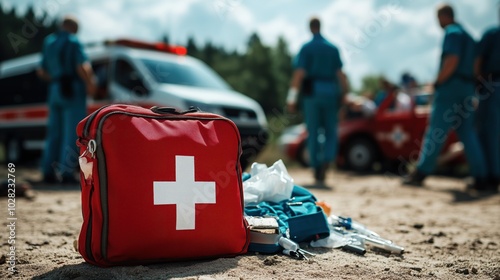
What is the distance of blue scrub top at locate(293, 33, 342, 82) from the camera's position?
605cm

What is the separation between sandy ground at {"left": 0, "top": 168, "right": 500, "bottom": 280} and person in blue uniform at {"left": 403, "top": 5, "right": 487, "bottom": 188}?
0.88 metres

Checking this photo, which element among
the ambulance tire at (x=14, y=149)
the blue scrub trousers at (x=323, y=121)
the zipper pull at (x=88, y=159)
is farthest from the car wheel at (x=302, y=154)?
the zipper pull at (x=88, y=159)

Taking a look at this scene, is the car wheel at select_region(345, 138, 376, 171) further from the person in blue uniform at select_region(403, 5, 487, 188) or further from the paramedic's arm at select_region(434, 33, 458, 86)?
the paramedic's arm at select_region(434, 33, 458, 86)

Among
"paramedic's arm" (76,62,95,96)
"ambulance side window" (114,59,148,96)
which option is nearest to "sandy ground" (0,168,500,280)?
"paramedic's arm" (76,62,95,96)

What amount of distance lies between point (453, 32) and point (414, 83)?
4045 mm

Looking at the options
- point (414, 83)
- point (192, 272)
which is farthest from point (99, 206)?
point (414, 83)

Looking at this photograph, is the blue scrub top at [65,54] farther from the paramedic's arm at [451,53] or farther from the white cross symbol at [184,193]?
the paramedic's arm at [451,53]

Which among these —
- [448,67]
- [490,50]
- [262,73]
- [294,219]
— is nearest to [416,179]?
[448,67]

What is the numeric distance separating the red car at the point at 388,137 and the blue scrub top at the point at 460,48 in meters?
2.29

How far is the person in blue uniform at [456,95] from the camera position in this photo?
5.27 meters

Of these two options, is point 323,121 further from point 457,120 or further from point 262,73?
point 262,73

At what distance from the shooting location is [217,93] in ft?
23.2

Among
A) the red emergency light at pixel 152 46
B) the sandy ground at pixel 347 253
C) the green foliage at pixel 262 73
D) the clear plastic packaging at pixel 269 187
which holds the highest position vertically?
the green foliage at pixel 262 73

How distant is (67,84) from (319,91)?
312cm
